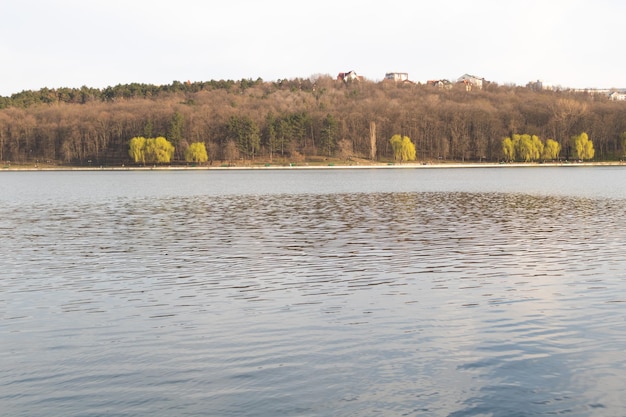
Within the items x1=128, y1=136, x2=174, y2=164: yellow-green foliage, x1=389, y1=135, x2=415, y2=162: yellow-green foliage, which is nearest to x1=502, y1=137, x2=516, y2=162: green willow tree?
x1=389, y1=135, x2=415, y2=162: yellow-green foliage

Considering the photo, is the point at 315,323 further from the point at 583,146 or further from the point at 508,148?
the point at 583,146

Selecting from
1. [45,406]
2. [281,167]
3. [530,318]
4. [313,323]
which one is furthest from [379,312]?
[281,167]

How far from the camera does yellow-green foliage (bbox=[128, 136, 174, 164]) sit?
520ft

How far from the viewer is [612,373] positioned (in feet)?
38.7

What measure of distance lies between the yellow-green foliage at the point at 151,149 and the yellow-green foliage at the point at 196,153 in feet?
16.1


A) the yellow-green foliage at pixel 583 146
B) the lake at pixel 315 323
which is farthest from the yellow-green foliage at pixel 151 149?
the lake at pixel 315 323

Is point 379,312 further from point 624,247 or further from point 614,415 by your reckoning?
point 624,247

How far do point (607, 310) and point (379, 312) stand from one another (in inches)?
215

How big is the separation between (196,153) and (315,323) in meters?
145

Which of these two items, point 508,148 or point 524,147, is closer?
point 524,147

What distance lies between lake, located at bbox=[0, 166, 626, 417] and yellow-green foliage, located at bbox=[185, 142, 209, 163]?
125784 millimetres

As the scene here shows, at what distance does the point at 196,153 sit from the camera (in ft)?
514

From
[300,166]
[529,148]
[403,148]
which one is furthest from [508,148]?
[300,166]

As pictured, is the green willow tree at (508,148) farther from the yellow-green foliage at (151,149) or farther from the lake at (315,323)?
the lake at (315,323)
